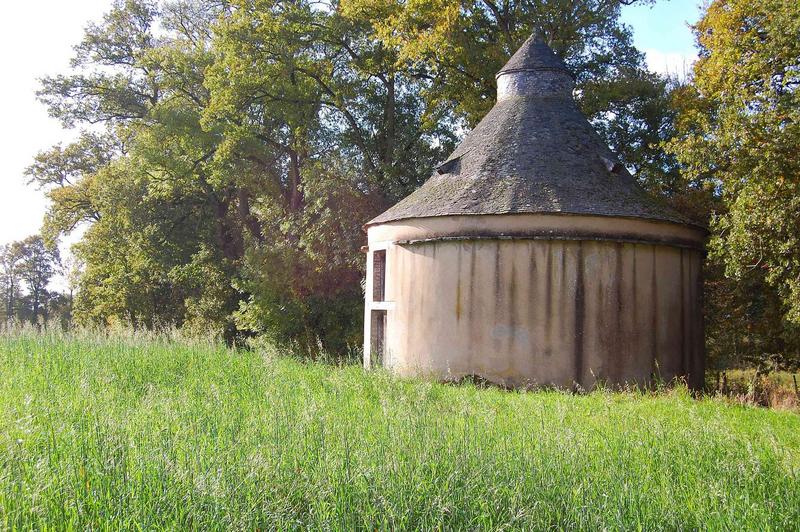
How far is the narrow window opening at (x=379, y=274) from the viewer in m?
16.0

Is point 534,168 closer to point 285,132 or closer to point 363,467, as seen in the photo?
point 363,467

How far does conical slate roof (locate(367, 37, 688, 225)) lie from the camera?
13.5m

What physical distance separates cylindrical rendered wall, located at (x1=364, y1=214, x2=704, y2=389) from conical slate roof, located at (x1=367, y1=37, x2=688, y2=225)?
0.27 m

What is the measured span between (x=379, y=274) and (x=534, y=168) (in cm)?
420

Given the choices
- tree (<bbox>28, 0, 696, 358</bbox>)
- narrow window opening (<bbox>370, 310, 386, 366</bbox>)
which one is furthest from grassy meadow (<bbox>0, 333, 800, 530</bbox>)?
tree (<bbox>28, 0, 696, 358</bbox>)

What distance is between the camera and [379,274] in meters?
16.1

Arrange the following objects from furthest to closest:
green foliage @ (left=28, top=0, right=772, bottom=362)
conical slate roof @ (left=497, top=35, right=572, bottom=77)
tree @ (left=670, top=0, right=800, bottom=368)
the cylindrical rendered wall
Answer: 1. green foliage @ (left=28, top=0, right=772, bottom=362)
2. conical slate roof @ (left=497, top=35, right=572, bottom=77)
3. the cylindrical rendered wall
4. tree @ (left=670, top=0, right=800, bottom=368)

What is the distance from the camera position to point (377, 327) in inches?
640

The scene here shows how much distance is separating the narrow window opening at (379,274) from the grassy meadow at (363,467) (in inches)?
294

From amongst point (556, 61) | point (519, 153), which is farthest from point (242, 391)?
point (556, 61)

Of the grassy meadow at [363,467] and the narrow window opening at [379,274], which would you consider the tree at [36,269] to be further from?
the grassy meadow at [363,467]

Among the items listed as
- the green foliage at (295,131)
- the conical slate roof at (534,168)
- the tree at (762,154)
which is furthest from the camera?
the green foliage at (295,131)

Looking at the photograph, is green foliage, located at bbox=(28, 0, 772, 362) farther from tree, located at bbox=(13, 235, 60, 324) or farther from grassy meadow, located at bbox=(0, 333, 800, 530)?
tree, located at bbox=(13, 235, 60, 324)

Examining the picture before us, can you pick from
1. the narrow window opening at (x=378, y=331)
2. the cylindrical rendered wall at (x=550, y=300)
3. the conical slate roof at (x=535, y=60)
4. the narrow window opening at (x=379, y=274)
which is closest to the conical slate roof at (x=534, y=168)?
the conical slate roof at (x=535, y=60)
